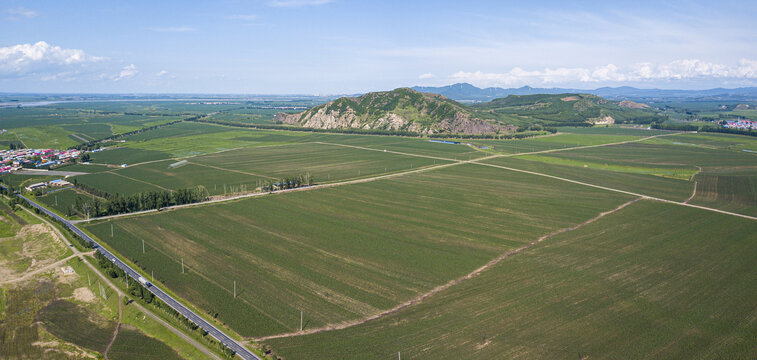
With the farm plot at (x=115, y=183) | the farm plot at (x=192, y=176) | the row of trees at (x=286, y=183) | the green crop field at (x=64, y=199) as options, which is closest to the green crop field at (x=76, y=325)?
the green crop field at (x=64, y=199)

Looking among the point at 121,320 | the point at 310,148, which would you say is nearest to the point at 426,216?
the point at 121,320

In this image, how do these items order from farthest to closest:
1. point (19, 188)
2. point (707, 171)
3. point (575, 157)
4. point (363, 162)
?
1. point (575, 157)
2. point (363, 162)
3. point (707, 171)
4. point (19, 188)

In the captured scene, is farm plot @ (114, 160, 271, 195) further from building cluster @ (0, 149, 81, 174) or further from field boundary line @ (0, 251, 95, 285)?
field boundary line @ (0, 251, 95, 285)

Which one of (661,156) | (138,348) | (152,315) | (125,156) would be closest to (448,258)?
(152,315)

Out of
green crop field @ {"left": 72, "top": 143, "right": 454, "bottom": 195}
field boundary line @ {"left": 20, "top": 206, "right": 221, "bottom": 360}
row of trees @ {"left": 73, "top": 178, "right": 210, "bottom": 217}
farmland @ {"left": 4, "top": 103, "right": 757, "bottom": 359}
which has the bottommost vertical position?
field boundary line @ {"left": 20, "top": 206, "right": 221, "bottom": 360}

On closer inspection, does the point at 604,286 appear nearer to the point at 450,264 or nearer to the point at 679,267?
the point at 679,267

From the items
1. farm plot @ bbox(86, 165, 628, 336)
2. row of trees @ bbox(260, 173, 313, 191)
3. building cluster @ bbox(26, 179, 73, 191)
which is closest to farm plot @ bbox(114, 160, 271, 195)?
row of trees @ bbox(260, 173, 313, 191)

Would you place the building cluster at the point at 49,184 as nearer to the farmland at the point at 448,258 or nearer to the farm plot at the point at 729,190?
the farmland at the point at 448,258
